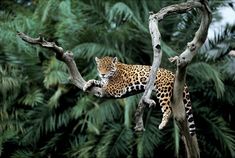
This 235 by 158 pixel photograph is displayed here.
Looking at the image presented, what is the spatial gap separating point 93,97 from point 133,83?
205 inches

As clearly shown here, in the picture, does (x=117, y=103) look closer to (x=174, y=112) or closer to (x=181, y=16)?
(x=181, y=16)

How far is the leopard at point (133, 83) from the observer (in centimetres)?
647

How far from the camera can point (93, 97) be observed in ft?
38.2

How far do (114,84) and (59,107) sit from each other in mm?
5748

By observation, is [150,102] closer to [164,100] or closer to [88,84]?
[164,100]

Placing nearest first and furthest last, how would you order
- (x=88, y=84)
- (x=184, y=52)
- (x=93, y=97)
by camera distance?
(x=184, y=52) < (x=88, y=84) < (x=93, y=97)

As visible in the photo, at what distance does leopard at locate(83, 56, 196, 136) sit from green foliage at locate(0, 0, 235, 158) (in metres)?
3.97

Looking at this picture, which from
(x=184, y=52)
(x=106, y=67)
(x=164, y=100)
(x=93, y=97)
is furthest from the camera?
(x=93, y=97)

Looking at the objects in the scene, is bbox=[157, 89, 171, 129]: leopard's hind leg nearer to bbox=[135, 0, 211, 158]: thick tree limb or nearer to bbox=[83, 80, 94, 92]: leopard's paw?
bbox=[135, 0, 211, 158]: thick tree limb

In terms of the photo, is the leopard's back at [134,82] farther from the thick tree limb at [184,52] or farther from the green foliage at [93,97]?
the green foliage at [93,97]

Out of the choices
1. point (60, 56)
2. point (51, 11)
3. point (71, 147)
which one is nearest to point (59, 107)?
point (71, 147)

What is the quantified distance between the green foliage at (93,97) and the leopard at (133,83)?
156 inches

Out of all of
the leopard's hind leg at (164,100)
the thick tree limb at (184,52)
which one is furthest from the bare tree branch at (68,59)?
the thick tree limb at (184,52)

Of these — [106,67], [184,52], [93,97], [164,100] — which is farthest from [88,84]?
[93,97]
